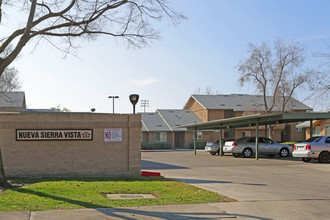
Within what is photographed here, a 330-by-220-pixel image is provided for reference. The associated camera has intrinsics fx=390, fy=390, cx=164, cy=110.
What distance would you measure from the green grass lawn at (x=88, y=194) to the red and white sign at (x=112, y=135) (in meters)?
2.52

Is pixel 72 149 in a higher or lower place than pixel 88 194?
higher

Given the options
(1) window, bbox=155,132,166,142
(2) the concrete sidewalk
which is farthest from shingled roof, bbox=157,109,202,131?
(2) the concrete sidewalk

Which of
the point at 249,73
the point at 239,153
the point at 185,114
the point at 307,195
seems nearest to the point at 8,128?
the point at 307,195

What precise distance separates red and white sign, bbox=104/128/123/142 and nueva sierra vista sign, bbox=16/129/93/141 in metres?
0.56

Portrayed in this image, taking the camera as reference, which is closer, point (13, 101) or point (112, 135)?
point (112, 135)

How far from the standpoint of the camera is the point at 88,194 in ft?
33.2

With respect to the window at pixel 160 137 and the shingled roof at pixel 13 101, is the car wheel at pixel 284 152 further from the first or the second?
the shingled roof at pixel 13 101

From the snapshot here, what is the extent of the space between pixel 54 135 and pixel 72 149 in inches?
33.1

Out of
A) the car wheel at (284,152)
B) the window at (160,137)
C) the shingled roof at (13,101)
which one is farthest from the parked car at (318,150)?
the shingled roof at (13,101)

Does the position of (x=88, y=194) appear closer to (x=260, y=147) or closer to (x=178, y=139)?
(x=260, y=147)

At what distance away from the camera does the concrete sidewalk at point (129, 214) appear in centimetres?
760

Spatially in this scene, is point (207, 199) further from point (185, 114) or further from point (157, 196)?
point (185, 114)

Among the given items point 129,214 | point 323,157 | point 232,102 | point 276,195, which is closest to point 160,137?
point 232,102

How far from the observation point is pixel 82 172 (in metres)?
14.5
